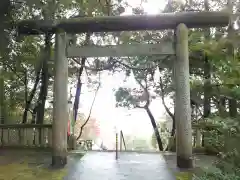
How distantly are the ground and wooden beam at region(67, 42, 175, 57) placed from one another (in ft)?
11.0

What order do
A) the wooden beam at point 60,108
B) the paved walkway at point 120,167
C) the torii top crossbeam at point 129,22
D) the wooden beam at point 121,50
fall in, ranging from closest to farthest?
the paved walkway at point 120,167
the torii top crossbeam at point 129,22
the wooden beam at point 60,108
the wooden beam at point 121,50

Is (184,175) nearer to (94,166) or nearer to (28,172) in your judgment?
(94,166)

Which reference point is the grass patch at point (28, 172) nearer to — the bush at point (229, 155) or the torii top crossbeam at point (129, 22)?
the bush at point (229, 155)

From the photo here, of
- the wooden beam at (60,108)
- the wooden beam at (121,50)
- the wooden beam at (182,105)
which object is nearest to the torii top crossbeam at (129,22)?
the wooden beam at (182,105)

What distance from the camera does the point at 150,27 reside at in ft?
30.1

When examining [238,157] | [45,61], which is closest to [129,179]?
[238,157]

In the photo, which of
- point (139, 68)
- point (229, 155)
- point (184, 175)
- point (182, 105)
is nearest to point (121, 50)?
point (182, 105)

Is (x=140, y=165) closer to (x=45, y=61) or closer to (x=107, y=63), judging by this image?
(x=45, y=61)

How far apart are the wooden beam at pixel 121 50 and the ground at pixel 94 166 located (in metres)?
3.35

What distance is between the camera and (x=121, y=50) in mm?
9148

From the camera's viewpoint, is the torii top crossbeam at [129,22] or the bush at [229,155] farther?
the torii top crossbeam at [129,22]

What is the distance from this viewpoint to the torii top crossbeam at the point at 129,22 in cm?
879

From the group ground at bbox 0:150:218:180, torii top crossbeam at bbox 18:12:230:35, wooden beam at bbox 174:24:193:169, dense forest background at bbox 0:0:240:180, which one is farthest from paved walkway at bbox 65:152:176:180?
torii top crossbeam at bbox 18:12:230:35

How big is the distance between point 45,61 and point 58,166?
575cm
